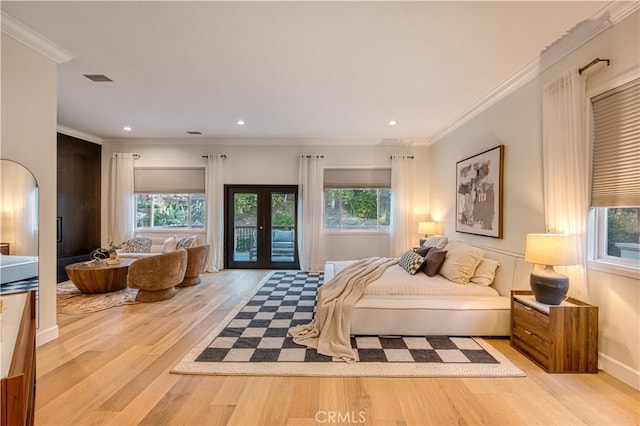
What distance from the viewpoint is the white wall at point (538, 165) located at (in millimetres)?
2195

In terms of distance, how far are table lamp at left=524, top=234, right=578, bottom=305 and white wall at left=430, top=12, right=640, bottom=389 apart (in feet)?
0.83

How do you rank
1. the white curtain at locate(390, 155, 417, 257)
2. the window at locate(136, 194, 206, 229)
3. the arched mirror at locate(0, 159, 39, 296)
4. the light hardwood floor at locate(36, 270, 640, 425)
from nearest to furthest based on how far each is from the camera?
the light hardwood floor at locate(36, 270, 640, 425) < the arched mirror at locate(0, 159, 39, 296) < the white curtain at locate(390, 155, 417, 257) < the window at locate(136, 194, 206, 229)

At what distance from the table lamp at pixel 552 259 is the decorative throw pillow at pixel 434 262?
1.22 meters

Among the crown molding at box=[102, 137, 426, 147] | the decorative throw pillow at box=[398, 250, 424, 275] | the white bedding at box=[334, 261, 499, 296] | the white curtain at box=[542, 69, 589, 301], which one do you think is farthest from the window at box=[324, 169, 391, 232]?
the white curtain at box=[542, 69, 589, 301]

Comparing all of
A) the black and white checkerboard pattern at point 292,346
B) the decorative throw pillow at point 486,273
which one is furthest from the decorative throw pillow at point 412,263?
the black and white checkerboard pattern at point 292,346

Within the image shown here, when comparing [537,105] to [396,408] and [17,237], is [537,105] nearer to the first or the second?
[396,408]

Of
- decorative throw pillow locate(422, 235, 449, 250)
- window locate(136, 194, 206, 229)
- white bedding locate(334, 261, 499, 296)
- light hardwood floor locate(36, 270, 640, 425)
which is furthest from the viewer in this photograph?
window locate(136, 194, 206, 229)

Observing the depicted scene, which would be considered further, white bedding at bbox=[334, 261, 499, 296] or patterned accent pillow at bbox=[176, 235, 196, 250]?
patterned accent pillow at bbox=[176, 235, 196, 250]

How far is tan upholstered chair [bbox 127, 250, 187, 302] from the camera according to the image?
163 inches

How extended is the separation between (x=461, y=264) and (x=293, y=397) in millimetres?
2396

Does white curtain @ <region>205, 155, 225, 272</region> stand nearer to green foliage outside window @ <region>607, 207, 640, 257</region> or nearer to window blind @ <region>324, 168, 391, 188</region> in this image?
window blind @ <region>324, 168, 391, 188</region>

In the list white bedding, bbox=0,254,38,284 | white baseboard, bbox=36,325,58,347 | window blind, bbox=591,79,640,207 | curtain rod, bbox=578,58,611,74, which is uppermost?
curtain rod, bbox=578,58,611,74

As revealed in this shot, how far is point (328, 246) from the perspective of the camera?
652 centimetres

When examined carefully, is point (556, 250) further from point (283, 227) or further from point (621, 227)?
point (283, 227)
